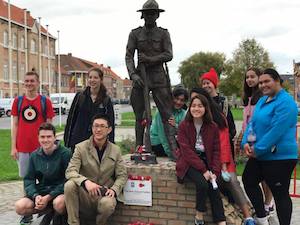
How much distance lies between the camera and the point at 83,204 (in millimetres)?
5125

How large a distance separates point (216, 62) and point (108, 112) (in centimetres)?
6051

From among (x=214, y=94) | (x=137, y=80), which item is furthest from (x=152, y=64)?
(x=214, y=94)

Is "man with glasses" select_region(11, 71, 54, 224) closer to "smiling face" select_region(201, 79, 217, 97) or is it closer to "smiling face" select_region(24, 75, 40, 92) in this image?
"smiling face" select_region(24, 75, 40, 92)

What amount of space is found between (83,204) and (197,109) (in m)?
1.71

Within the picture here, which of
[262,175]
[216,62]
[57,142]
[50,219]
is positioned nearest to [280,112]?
[262,175]

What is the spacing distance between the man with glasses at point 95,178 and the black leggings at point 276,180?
149 cm

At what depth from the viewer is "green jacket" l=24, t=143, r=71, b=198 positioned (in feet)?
17.3

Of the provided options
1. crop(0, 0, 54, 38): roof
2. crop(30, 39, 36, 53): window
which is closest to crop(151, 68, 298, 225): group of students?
crop(0, 0, 54, 38): roof

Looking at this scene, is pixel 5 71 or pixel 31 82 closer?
pixel 31 82

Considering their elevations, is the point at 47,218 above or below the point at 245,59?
below

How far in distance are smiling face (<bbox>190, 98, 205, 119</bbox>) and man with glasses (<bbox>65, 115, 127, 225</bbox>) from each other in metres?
1.01

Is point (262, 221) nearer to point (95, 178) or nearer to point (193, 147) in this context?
point (193, 147)

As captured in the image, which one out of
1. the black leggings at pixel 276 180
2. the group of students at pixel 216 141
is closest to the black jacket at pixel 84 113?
the group of students at pixel 216 141

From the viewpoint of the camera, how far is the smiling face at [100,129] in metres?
5.12
